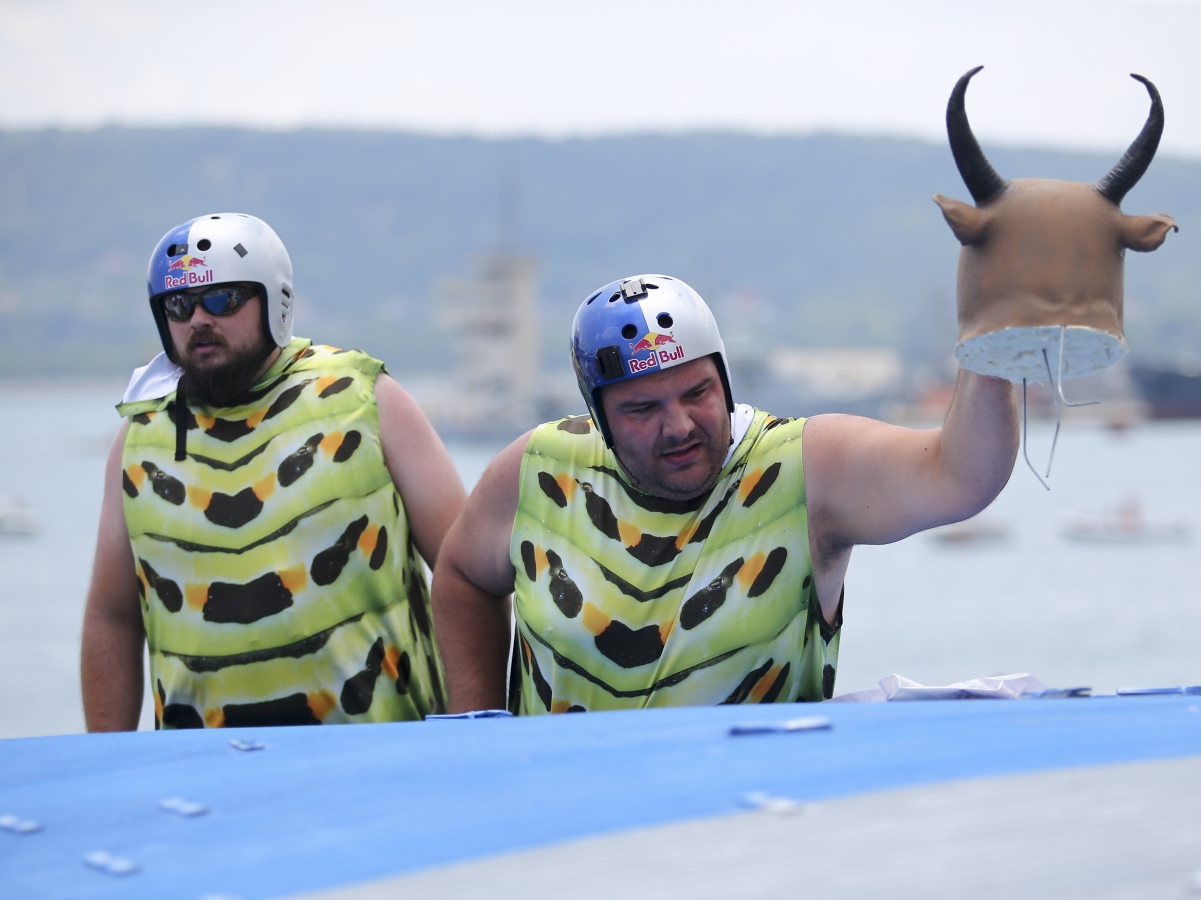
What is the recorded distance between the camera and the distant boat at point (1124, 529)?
5806cm

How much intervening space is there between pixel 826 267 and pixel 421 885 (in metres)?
131

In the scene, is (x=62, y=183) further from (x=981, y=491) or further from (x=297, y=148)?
(x=981, y=491)

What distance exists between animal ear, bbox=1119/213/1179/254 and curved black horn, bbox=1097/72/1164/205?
0.13 ft

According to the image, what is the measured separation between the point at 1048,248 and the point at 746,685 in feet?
3.59

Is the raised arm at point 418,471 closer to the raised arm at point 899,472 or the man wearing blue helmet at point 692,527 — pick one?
the man wearing blue helmet at point 692,527

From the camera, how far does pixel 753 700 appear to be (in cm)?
280

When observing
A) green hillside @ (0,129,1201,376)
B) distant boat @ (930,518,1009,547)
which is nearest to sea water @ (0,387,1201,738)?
distant boat @ (930,518,1009,547)

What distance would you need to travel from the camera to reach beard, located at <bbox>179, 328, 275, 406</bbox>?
3.53 m

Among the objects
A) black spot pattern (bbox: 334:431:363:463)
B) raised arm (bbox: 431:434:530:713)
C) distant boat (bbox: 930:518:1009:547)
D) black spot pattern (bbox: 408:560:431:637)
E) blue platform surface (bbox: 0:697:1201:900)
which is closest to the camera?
blue platform surface (bbox: 0:697:1201:900)

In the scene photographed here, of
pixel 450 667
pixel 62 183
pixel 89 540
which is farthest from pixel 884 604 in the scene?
pixel 62 183

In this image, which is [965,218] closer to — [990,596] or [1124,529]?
[990,596]

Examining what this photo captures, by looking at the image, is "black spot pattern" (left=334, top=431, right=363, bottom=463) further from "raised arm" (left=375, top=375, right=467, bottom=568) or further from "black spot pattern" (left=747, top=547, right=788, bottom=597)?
"black spot pattern" (left=747, top=547, right=788, bottom=597)

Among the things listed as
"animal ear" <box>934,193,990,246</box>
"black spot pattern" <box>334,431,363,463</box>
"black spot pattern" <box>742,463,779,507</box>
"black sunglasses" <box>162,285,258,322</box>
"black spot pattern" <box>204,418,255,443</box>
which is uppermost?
"animal ear" <box>934,193,990,246</box>

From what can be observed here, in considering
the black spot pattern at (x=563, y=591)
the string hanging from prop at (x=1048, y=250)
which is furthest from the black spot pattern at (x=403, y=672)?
the string hanging from prop at (x=1048, y=250)
